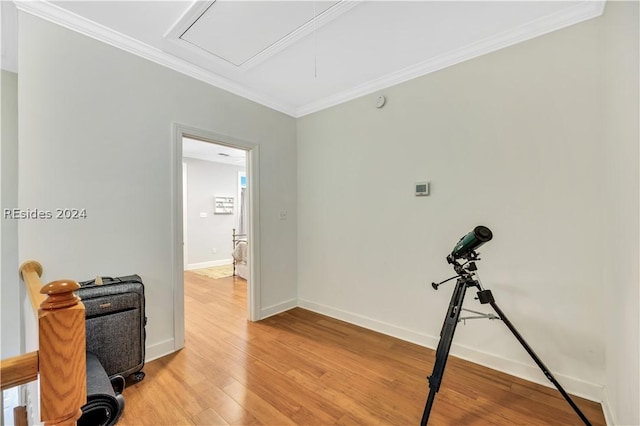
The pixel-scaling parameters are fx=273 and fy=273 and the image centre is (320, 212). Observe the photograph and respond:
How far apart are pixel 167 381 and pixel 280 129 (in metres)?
2.69

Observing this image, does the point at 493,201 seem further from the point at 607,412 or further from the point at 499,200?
the point at 607,412

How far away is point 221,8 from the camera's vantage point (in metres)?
1.80

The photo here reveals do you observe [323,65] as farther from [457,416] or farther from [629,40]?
[457,416]

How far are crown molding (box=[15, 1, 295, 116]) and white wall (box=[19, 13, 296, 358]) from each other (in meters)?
0.04

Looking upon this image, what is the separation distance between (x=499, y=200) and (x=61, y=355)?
101 inches

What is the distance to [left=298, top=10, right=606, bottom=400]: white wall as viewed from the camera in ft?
5.92

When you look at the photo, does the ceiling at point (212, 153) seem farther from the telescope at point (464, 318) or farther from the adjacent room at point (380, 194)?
the telescope at point (464, 318)

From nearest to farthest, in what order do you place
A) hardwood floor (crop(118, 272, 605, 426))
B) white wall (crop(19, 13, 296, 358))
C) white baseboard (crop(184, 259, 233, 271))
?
hardwood floor (crop(118, 272, 605, 426))
white wall (crop(19, 13, 296, 358))
white baseboard (crop(184, 259, 233, 271))

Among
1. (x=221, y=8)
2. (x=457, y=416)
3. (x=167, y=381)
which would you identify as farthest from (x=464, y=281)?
(x=221, y=8)

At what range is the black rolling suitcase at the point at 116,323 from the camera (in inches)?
71.2

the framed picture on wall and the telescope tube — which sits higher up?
the framed picture on wall

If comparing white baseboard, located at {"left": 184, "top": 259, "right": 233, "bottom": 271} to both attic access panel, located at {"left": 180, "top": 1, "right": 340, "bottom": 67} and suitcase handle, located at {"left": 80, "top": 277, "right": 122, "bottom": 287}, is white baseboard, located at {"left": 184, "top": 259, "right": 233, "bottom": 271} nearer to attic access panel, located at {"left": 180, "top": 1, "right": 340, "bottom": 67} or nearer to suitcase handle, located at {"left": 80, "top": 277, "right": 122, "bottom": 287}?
suitcase handle, located at {"left": 80, "top": 277, "right": 122, "bottom": 287}

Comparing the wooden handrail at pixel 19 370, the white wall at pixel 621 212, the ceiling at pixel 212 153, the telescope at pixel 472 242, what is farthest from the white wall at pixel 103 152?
the white wall at pixel 621 212

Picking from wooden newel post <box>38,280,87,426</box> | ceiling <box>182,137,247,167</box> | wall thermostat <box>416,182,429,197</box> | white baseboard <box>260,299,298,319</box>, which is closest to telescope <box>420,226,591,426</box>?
wall thermostat <box>416,182,429,197</box>
